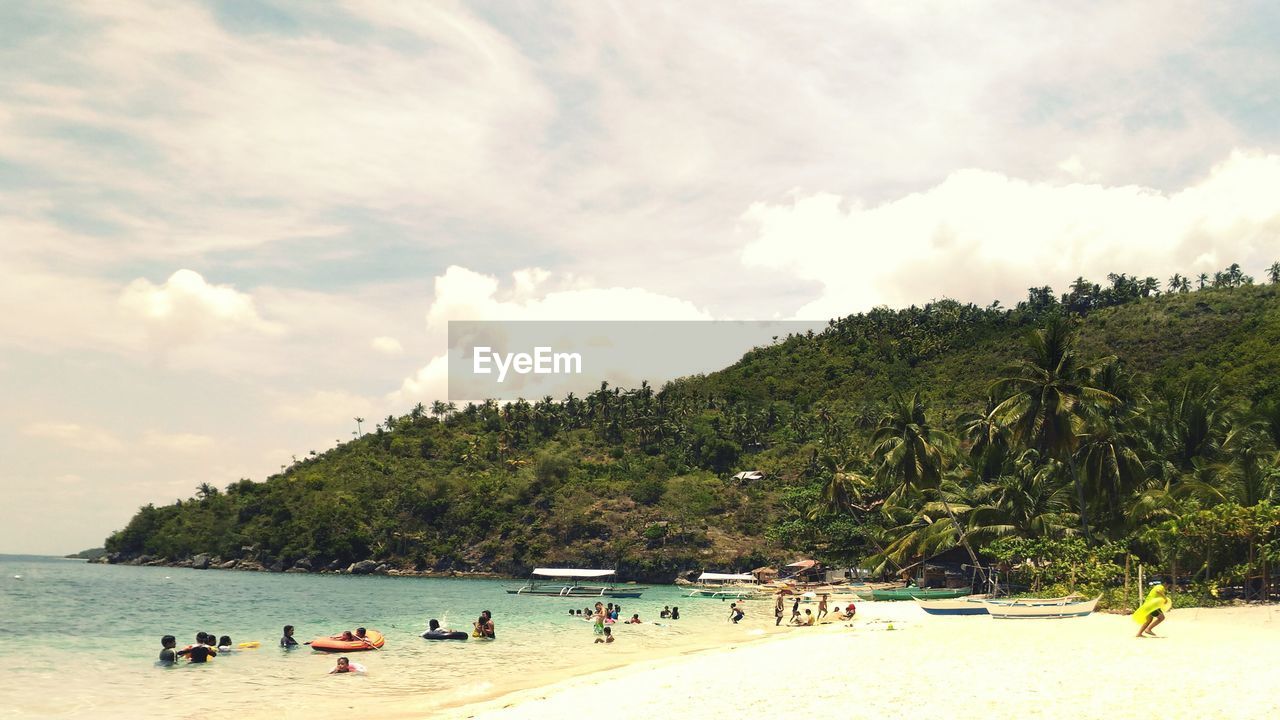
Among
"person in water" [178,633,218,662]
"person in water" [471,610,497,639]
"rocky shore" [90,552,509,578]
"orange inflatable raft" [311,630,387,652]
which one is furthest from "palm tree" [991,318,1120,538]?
"rocky shore" [90,552,509,578]

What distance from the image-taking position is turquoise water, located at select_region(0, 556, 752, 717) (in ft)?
76.9

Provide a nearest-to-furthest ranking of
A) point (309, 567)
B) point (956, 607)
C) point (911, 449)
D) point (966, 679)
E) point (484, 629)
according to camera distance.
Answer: point (966, 679) → point (956, 607) → point (484, 629) → point (911, 449) → point (309, 567)

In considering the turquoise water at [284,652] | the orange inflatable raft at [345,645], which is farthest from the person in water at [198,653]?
the orange inflatable raft at [345,645]

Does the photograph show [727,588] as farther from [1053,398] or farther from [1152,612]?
[1152,612]

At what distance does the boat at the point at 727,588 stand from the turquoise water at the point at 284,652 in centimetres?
544

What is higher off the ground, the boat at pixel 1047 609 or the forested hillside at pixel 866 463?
the forested hillside at pixel 866 463

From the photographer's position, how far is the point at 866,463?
91.9 metres

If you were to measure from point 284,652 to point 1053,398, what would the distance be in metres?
38.4

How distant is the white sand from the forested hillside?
14953mm

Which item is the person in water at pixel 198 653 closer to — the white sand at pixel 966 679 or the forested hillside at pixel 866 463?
the white sand at pixel 966 679

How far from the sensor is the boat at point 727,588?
260 ft

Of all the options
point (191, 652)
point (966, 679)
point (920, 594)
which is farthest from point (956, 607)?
point (191, 652)

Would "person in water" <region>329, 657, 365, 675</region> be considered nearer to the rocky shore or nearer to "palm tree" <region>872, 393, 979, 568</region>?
"palm tree" <region>872, 393, 979, 568</region>

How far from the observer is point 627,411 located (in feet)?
532
